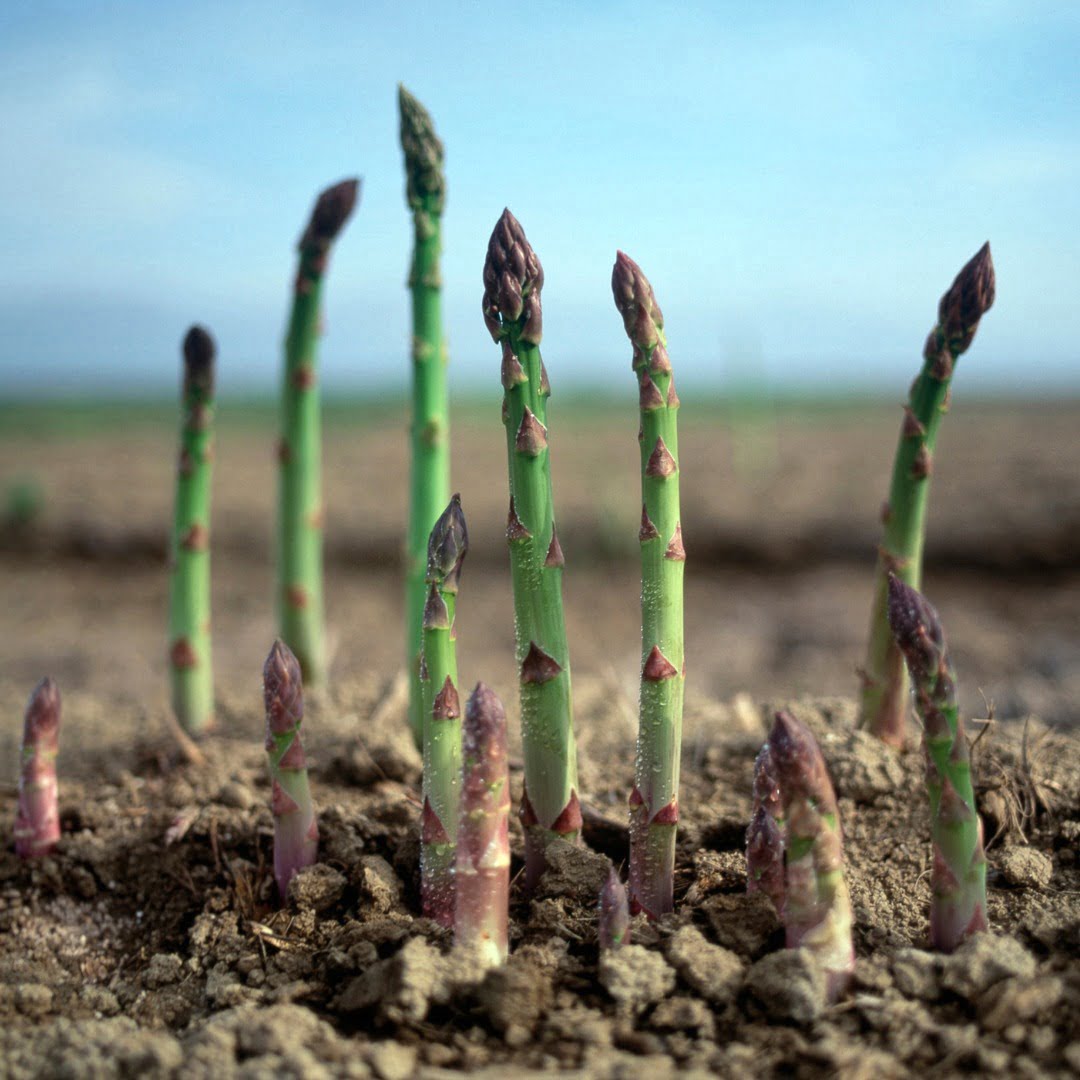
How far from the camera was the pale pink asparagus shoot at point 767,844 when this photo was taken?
2.21 meters

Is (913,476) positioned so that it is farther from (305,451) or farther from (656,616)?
(305,451)

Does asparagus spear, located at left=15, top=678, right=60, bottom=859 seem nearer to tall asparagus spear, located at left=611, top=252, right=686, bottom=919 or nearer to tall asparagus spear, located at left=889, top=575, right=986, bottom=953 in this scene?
tall asparagus spear, located at left=611, top=252, right=686, bottom=919

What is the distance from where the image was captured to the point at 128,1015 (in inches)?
90.2

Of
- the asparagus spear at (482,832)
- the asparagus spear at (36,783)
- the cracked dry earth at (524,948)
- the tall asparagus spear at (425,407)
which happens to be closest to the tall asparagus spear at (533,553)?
the cracked dry earth at (524,948)

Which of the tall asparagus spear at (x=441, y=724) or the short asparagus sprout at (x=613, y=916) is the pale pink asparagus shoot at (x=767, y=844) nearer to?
the short asparagus sprout at (x=613, y=916)

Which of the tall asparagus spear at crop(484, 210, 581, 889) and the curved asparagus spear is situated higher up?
the tall asparagus spear at crop(484, 210, 581, 889)

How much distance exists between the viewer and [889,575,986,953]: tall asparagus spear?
6.60ft

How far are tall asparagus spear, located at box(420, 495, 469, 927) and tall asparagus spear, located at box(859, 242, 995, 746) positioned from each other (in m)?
1.18

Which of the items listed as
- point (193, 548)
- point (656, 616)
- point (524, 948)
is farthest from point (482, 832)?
point (193, 548)

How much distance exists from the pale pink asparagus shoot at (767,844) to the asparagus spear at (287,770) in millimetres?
1018

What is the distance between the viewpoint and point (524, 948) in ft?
6.98

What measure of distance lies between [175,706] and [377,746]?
43.4 inches

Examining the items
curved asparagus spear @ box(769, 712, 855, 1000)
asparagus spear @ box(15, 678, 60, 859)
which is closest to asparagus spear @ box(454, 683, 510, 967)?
curved asparagus spear @ box(769, 712, 855, 1000)

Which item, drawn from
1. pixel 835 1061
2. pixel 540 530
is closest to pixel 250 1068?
pixel 835 1061
